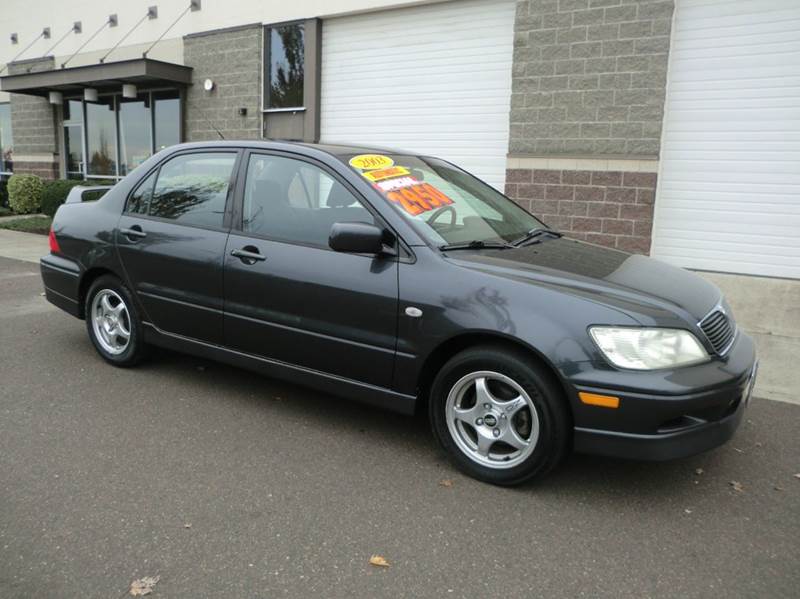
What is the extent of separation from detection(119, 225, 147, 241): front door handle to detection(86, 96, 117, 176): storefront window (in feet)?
40.7

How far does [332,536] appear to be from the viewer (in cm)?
286

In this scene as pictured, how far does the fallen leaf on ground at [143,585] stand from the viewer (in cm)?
245

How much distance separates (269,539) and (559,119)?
7.43m

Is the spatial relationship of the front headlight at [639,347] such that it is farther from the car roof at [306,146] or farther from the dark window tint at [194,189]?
the dark window tint at [194,189]

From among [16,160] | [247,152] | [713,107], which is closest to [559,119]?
[713,107]

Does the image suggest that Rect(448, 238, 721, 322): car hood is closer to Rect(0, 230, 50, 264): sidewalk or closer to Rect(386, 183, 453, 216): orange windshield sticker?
Rect(386, 183, 453, 216): orange windshield sticker

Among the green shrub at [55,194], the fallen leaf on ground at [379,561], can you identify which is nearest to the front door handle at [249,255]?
the fallen leaf on ground at [379,561]

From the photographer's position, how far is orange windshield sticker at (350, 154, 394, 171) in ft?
12.9

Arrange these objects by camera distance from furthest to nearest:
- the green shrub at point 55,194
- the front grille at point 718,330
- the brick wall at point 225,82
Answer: the green shrub at point 55,194 → the brick wall at point 225,82 → the front grille at point 718,330

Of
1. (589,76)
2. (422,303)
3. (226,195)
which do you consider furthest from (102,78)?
(422,303)

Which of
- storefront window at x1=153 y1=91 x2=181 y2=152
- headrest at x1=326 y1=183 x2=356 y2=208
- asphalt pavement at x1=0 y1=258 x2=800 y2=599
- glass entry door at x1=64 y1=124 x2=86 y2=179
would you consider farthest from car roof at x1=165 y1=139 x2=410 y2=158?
glass entry door at x1=64 y1=124 x2=86 y2=179

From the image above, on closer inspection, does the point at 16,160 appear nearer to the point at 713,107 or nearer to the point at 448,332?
the point at 713,107

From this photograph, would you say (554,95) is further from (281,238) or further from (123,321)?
(123,321)

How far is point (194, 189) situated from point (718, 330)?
11.0 feet
